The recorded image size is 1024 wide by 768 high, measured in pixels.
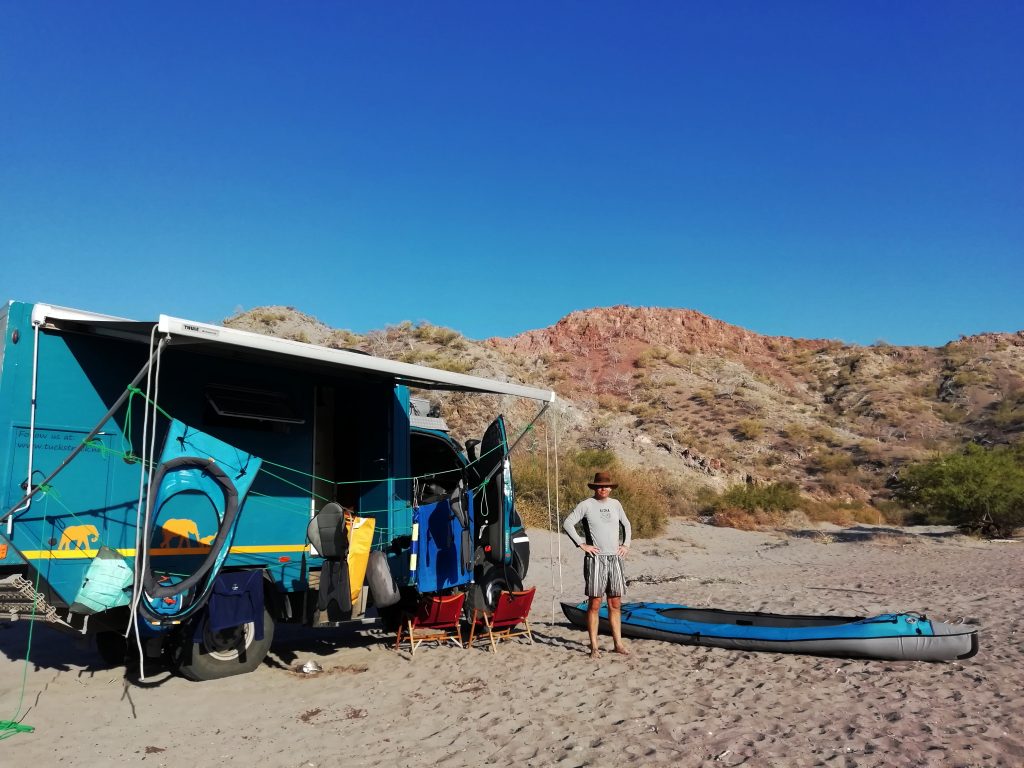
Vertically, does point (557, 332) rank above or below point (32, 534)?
above

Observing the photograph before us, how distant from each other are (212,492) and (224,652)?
184cm

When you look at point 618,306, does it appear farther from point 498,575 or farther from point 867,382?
point 498,575

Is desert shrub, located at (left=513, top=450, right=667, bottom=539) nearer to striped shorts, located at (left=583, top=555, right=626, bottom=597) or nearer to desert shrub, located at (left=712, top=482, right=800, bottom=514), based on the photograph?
desert shrub, located at (left=712, top=482, right=800, bottom=514)

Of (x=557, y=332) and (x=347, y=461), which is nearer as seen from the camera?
(x=347, y=461)

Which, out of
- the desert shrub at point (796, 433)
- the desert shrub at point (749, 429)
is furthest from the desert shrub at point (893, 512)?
the desert shrub at point (749, 429)

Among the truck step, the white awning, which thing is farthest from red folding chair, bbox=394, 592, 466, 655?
the truck step

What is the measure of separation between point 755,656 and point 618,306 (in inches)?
2328

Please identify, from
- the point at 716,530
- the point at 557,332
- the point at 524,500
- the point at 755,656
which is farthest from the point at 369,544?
the point at 557,332

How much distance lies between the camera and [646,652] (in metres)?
7.37

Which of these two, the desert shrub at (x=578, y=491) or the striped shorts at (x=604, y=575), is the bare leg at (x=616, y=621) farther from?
the desert shrub at (x=578, y=491)

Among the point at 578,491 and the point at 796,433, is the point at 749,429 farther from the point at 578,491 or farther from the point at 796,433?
the point at 578,491

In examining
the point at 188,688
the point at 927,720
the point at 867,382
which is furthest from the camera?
the point at 867,382

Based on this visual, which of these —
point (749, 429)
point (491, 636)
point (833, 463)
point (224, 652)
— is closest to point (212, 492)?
point (224, 652)

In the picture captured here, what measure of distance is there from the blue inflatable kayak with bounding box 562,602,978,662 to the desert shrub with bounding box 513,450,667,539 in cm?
1068
